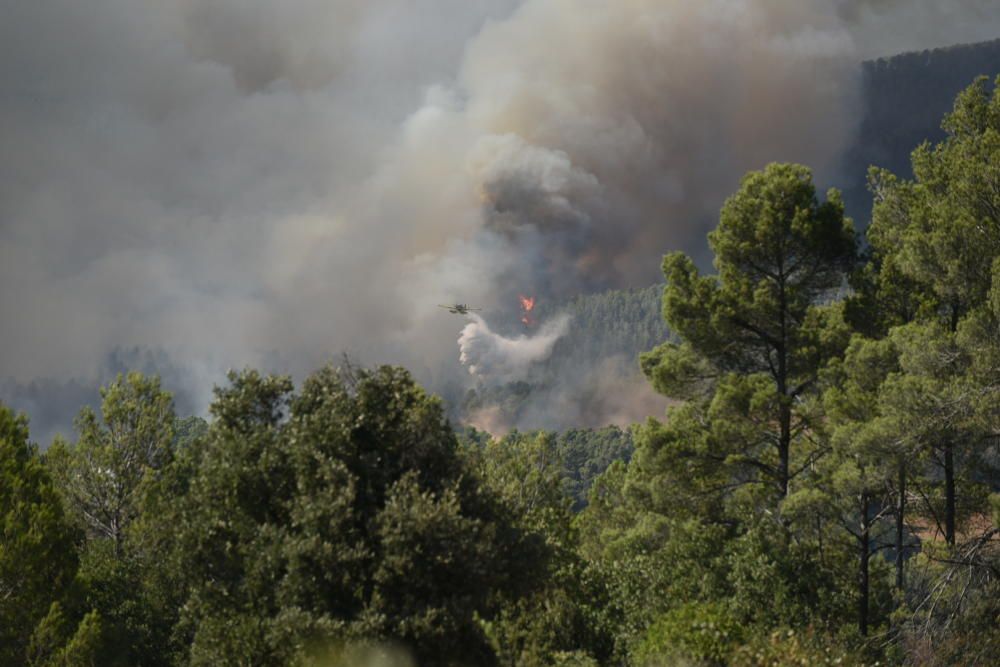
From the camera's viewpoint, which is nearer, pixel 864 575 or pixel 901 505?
pixel 901 505

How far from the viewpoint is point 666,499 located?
78.2 ft

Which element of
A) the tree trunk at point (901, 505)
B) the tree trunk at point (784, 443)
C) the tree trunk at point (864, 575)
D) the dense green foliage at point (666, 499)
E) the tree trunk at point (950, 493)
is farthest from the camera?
the tree trunk at point (784, 443)

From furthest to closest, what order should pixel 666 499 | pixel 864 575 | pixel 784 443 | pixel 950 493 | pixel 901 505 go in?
1. pixel 666 499
2. pixel 784 443
3. pixel 864 575
4. pixel 901 505
5. pixel 950 493

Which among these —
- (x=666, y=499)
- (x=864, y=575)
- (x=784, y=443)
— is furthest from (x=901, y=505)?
(x=666, y=499)

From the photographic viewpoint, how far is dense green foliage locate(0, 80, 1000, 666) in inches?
488

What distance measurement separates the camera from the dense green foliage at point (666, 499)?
1239 centimetres

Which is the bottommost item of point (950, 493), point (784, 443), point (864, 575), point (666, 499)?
point (864, 575)

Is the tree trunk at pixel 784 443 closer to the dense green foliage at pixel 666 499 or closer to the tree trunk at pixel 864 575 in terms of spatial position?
the dense green foliage at pixel 666 499

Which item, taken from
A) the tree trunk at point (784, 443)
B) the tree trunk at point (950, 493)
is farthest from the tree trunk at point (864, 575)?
the tree trunk at point (784, 443)

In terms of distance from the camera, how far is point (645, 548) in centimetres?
2402

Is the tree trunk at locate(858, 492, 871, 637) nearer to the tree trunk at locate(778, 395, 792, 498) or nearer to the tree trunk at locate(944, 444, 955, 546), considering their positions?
the tree trunk at locate(944, 444, 955, 546)

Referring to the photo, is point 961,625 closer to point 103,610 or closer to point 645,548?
point 645,548

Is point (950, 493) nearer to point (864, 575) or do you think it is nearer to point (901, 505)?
point (901, 505)

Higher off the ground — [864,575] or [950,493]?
[950,493]
